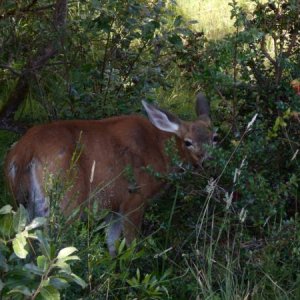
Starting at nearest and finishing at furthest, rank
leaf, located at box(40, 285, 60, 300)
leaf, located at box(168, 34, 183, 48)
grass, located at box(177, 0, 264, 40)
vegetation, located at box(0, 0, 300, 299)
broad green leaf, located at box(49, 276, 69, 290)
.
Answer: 1. leaf, located at box(40, 285, 60, 300)
2. broad green leaf, located at box(49, 276, 69, 290)
3. vegetation, located at box(0, 0, 300, 299)
4. leaf, located at box(168, 34, 183, 48)
5. grass, located at box(177, 0, 264, 40)

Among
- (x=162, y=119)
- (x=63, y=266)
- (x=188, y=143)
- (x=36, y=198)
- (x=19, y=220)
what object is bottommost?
(x=188, y=143)

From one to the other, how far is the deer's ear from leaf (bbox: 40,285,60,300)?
3.08m

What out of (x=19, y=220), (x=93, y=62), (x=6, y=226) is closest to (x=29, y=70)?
(x=93, y=62)

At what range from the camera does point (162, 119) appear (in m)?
7.27

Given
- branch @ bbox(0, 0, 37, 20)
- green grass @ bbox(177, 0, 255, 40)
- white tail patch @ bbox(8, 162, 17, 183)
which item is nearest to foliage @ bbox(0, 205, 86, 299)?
white tail patch @ bbox(8, 162, 17, 183)

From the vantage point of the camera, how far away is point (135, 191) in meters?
6.93

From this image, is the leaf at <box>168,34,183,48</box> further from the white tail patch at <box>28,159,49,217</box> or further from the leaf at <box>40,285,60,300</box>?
the leaf at <box>40,285,60,300</box>

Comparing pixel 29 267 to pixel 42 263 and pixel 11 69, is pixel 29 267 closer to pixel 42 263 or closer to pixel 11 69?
pixel 42 263

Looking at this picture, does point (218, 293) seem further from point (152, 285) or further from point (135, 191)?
point (135, 191)

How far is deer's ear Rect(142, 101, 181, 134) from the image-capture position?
706 centimetres

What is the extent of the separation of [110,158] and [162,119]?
61cm

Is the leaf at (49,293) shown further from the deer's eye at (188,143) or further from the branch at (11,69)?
the branch at (11,69)

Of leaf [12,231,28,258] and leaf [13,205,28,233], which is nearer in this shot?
leaf [12,231,28,258]

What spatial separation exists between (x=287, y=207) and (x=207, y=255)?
1.41 metres
